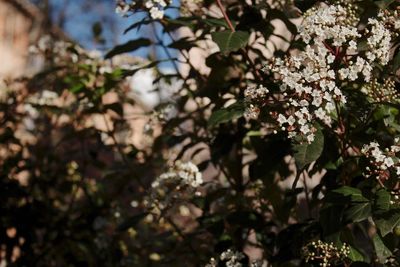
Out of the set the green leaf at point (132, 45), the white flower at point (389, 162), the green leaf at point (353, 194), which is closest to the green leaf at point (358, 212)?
the green leaf at point (353, 194)

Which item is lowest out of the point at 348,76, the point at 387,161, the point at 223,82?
the point at 387,161

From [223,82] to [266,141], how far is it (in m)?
0.27

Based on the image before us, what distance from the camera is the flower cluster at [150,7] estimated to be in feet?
5.58

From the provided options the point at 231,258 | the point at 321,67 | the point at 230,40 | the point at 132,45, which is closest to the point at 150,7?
the point at 230,40

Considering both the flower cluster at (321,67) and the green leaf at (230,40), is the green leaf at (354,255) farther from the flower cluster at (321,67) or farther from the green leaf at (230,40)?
the green leaf at (230,40)

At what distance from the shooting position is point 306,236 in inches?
68.5

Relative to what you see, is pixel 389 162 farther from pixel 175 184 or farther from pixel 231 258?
pixel 175 184

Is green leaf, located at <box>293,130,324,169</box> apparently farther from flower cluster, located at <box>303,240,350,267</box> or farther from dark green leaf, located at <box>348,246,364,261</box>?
dark green leaf, located at <box>348,246,364,261</box>

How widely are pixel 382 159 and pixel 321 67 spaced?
10.0 inches

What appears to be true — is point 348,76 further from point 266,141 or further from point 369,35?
point 266,141

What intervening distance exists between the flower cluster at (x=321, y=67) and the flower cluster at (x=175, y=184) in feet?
2.10

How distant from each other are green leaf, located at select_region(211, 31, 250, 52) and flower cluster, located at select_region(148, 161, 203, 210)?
0.49 meters

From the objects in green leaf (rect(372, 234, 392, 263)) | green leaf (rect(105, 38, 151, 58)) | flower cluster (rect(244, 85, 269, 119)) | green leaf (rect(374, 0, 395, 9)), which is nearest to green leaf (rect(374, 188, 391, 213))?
green leaf (rect(372, 234, 392, 263))

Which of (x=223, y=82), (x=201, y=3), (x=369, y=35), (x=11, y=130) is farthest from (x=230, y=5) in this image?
(x=11, y=130)
